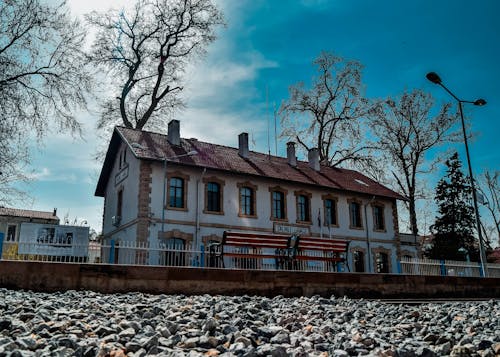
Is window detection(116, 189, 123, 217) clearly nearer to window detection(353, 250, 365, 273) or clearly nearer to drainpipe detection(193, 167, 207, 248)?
drainpipe detection(193, 167, 207, 248)

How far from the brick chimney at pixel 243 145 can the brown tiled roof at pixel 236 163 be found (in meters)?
0.30

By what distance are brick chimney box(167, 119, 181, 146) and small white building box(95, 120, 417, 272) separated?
5 centimetres

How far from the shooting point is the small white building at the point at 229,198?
19.2m

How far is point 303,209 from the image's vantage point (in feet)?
78.1

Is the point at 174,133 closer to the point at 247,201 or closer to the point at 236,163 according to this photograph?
the point at 236,163

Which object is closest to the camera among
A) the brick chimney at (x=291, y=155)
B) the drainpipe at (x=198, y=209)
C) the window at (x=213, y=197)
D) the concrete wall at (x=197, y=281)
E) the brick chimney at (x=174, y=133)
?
the concrete wall at (x=197, y=281)

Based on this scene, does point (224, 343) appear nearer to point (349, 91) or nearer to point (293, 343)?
point (293, 343)

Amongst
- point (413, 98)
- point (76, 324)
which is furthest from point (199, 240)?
point (413, 98)

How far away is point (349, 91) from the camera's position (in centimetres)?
3159

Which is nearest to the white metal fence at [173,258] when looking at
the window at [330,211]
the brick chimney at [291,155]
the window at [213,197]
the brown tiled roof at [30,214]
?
the window at [213,197]

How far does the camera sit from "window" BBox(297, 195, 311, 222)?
23494mm

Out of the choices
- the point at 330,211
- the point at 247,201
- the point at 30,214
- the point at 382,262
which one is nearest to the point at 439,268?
the point at 247,201

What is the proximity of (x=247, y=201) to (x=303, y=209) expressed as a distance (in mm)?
3799

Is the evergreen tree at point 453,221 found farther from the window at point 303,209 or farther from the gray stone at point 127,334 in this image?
the gray stone at point 127,334
